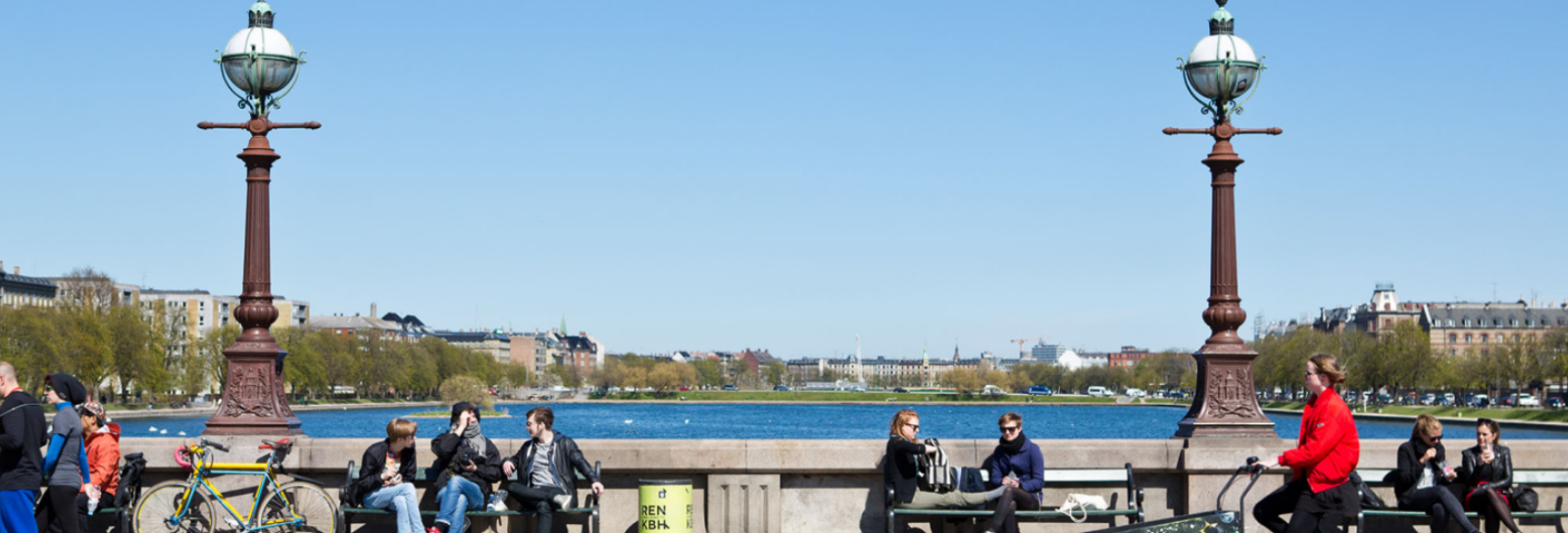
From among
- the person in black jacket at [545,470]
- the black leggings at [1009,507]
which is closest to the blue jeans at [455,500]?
the person in black jacket at [545,470]

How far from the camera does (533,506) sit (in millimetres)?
13125

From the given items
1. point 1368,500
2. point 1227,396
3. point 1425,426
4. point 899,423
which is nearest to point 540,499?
point 899,423

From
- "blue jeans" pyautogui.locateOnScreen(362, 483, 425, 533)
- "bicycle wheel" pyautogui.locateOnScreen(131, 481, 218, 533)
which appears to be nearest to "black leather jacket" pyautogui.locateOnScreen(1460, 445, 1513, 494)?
"blue jeans" pyautogui.locateOnScreen(362, 483, 425, 533)

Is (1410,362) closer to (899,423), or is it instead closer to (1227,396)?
(1227,396)

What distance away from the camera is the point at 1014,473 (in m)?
13.1

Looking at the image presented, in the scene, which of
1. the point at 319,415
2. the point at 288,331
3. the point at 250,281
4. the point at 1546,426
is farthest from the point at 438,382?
the point at 250,281

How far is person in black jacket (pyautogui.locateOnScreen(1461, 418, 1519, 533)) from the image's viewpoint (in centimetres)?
1289

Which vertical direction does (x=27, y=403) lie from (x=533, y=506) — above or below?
above

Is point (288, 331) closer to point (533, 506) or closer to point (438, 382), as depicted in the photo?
point (438, 382)

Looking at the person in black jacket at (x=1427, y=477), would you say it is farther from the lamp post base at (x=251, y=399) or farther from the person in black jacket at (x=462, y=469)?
Result: the lamp post base at (x=251, y=399)

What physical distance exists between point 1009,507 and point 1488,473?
160 inches

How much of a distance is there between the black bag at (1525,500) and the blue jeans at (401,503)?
940 centimetres

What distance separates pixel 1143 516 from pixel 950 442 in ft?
6.14

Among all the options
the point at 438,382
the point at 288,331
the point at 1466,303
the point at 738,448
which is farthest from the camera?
the point at 1466,303
